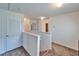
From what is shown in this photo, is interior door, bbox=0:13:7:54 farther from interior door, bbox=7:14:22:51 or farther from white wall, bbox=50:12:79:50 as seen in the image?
white wall, bbox=50:12:79:50

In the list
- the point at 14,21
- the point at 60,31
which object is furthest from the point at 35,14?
the point at 60,31

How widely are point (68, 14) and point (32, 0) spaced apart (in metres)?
2.11

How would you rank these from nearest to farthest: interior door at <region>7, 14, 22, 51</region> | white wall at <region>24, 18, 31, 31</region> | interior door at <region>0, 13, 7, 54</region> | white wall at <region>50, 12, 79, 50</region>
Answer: interior door at <region>0, 13, 7, 54</region>, interior door at <region>7, 14, 22, 51</region>, white wall at <region>50, 12, 79, 50</region>, white wall at <region>24, 18, 31, 31</region>

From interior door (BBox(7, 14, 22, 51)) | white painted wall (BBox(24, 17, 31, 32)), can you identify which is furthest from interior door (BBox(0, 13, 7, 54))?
white painted wall (BBox(24, 17, 31, 32))

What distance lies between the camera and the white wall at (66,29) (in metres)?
2.41

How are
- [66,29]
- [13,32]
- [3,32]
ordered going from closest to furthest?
[3,32] < [13,32] < [66,29]

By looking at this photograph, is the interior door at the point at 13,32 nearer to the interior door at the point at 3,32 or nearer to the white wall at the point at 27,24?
the interior door at the point at 3,32

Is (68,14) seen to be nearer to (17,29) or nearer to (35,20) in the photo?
(35,20)

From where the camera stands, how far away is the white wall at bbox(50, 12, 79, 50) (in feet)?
7.91

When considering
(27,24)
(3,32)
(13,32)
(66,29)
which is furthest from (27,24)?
(66,29)

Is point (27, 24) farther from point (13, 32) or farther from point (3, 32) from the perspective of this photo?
point (3, 32)

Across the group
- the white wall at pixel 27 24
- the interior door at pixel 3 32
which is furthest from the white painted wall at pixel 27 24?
the interior door at pixel 3 32

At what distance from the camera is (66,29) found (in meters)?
2.66

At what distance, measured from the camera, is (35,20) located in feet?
8.48
